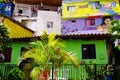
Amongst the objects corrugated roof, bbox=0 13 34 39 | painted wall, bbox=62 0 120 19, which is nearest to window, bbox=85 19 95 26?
painted wall, bbox=62 0 120 19

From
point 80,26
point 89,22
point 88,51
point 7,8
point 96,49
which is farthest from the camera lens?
point 7,8

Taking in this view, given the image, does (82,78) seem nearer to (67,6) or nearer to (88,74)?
(88,74)

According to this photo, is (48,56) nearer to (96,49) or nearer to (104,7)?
(96,49)

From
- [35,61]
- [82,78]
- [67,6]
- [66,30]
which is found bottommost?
[82,78]

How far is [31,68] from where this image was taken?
1675 centimetres

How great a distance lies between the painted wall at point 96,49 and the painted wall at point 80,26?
53.8ft

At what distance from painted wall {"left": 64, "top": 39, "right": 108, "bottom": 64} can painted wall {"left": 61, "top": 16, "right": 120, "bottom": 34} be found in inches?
645

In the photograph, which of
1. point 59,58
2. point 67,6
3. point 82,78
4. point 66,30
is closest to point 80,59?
point 82,78

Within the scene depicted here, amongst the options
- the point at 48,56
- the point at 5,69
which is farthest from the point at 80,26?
the point at 48,56

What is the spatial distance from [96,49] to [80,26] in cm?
1782

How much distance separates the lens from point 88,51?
22.1 meters

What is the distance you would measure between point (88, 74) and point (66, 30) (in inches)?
839

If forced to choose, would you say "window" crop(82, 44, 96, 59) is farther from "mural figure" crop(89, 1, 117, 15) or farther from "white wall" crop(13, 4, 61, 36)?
"mural figure" crop(89, 1, 117, 15)

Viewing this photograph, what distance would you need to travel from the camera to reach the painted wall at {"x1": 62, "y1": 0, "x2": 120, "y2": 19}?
131ft
